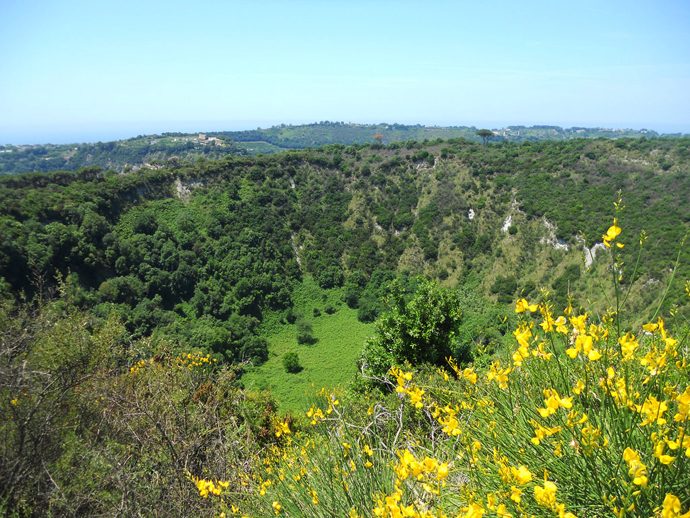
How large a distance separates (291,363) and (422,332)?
16810mm

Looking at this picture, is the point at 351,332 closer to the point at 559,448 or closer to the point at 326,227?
the point at 326,227

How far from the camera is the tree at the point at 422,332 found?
10.6 meters

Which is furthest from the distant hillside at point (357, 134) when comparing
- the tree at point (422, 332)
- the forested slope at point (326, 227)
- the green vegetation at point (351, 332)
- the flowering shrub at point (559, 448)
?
the flowering shrub at point (559, 448)

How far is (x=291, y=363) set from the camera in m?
25.2

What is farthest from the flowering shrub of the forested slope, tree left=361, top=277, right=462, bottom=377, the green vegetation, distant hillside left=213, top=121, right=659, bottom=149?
distant hillside left=213, top=121, right=659, bottom=149

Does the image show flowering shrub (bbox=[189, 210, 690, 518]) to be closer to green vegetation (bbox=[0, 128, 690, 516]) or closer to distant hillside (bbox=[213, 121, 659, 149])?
green vegetation (bbox=[0, 128, 690, 516])

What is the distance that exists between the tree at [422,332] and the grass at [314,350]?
8.68 meters

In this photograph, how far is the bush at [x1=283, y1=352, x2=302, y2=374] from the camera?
992 inches

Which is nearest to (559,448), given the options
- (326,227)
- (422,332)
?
(422,332)

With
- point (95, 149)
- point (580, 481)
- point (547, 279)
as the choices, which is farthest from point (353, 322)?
point (95, 149)

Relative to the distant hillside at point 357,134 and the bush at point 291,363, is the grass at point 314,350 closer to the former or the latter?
the bush at point 291,363

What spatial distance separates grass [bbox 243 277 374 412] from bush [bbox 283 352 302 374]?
1.23ft

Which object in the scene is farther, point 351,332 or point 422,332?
point 351,332

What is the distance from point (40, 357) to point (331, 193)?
37.6m
